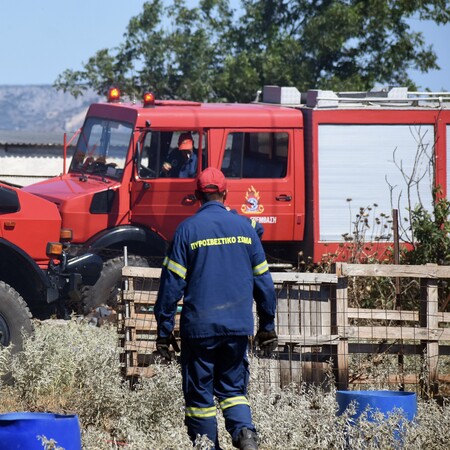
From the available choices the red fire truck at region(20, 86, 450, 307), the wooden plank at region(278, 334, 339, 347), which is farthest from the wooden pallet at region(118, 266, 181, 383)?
the red fire truck at region(20, 86, 450, 307)

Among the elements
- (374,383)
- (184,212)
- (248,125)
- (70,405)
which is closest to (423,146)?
(248,125)

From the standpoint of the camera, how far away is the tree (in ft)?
86.2

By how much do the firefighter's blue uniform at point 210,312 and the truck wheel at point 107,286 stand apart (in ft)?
19.6

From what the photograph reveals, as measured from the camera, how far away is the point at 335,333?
26.6 feet

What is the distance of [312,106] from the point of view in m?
13.6

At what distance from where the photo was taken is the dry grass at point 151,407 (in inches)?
246

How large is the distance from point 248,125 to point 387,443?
747 centimetres

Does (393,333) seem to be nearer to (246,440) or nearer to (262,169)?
(246,440)

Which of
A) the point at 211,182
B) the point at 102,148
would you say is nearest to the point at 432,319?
the point at 211,182

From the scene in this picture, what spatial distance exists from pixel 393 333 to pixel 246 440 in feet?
8.14

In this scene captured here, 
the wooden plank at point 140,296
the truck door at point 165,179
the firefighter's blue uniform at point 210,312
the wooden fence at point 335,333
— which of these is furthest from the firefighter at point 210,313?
the truck door at point 165,179

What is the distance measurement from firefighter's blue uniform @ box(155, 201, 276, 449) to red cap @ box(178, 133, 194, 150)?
6.50 m

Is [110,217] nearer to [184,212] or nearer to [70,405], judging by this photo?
[184,212]

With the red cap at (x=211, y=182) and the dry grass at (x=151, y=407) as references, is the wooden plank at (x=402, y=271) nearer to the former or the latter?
the dry grass at (x=151, y=407)
